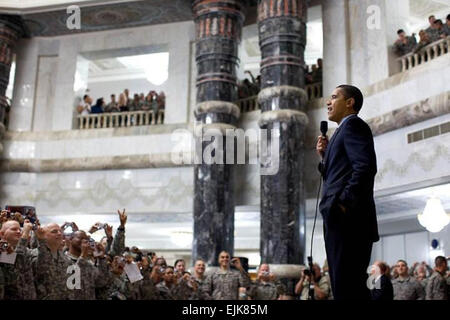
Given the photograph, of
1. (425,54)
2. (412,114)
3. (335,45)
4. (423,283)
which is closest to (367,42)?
(335,45)

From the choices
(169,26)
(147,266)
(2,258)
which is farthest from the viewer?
(169,26)

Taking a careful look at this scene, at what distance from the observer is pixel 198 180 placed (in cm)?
1246

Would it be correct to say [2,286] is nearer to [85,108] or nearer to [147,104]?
[147,104]

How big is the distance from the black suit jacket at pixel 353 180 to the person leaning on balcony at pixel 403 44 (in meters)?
8.50

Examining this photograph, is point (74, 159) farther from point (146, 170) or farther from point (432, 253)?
point (432, 253)

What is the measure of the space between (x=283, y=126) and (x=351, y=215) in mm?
8671

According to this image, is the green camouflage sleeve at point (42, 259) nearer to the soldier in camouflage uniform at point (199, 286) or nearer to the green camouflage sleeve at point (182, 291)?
the green camouflage sleeve at point (182, 291)

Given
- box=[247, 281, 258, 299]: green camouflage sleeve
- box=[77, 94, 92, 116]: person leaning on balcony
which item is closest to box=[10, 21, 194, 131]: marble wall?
box=[77, 94, 92, 116]: person leaning on balcony

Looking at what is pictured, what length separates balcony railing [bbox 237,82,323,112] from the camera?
1308cm

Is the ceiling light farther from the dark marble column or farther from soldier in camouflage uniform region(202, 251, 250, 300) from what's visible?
the dark marble column

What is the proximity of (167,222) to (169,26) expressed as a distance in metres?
5.03

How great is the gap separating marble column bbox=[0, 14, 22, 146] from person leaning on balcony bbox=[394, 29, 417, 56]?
9176mm

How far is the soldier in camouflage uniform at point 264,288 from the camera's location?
954cm
